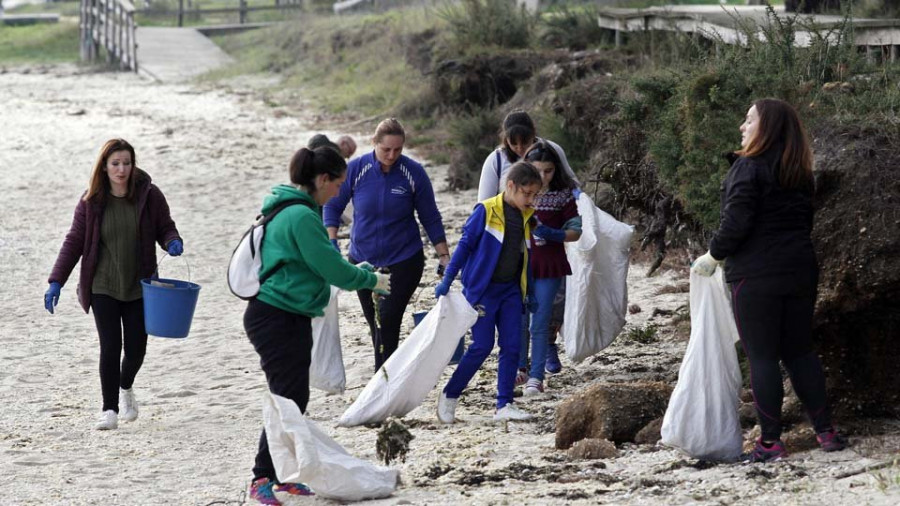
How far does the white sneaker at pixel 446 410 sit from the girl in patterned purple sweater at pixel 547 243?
0.68m

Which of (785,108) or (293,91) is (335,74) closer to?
(293,91)

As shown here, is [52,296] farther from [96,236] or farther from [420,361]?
[420,361]

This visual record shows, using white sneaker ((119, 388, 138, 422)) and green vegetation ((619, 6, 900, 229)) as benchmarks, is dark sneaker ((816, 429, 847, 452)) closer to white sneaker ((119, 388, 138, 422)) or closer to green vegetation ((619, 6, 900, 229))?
green vegetation ((619, 6, 900, 229))

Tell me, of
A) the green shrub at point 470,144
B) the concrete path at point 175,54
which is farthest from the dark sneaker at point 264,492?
the concrete path at point 175,54

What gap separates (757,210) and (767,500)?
1.17m

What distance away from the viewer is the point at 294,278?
534cm

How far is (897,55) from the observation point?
10.4m

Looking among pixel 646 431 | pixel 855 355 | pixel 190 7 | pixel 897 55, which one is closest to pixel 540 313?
pixel 646 431

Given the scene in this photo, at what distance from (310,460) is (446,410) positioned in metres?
1.66

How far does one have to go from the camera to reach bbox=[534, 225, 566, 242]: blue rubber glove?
7074 mm

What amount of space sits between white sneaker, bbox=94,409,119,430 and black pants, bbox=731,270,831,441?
351 centimetres

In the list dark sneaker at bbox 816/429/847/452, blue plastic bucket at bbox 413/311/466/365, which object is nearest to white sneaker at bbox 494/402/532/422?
→ blue plastic bucket at bbox 413/311/466/365

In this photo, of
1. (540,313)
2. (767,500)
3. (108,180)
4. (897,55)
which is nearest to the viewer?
(767,500)

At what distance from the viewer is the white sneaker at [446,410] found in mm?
6785
